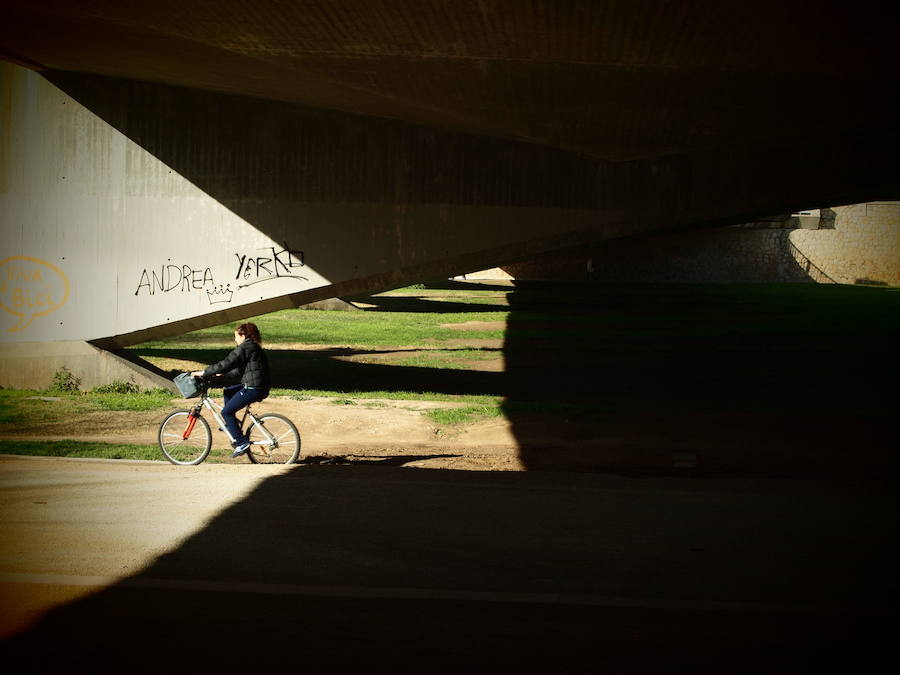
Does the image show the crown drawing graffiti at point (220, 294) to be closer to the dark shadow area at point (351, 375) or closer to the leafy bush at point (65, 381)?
the dark shadow area at point (351, 375)

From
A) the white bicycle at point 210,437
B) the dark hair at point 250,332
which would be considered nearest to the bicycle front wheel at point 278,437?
the white bicycle at point 210,437

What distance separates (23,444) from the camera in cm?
1165

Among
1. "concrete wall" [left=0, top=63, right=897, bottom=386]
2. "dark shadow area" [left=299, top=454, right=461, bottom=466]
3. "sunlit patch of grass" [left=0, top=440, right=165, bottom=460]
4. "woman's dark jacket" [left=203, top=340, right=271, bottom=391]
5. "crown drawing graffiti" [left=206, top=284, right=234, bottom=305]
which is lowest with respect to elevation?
"dark shadow area" [left=299, top=454, right=461, bottom=466]

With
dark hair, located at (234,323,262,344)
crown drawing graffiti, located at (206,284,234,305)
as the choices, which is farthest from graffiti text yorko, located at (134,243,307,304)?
dark hair, located at (234,323,262,344)

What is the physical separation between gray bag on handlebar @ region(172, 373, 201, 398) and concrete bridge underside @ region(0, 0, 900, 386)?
4.34m

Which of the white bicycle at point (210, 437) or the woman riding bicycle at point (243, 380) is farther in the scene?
the white bicycle at point (210, 437)

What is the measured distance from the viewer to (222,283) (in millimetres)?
16328

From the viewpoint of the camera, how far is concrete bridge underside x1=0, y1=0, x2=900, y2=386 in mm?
13406

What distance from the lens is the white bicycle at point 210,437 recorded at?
36.0ft

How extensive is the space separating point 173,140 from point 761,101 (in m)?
9.85

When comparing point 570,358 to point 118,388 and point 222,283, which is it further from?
point 118,388

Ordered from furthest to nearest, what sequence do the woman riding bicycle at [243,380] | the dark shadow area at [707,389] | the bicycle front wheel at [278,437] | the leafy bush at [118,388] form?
the leafy bush at [118,388] → the dark shadow area at [707,389] → the bicycle front wheel at [278,437] → the woman riding bicycle at [243,380]

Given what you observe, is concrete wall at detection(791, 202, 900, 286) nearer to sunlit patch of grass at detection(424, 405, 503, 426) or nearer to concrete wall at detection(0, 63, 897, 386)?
concrete wall at detection(0, 63, 897, 386)

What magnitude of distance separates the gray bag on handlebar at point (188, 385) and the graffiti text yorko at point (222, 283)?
5394 mm
